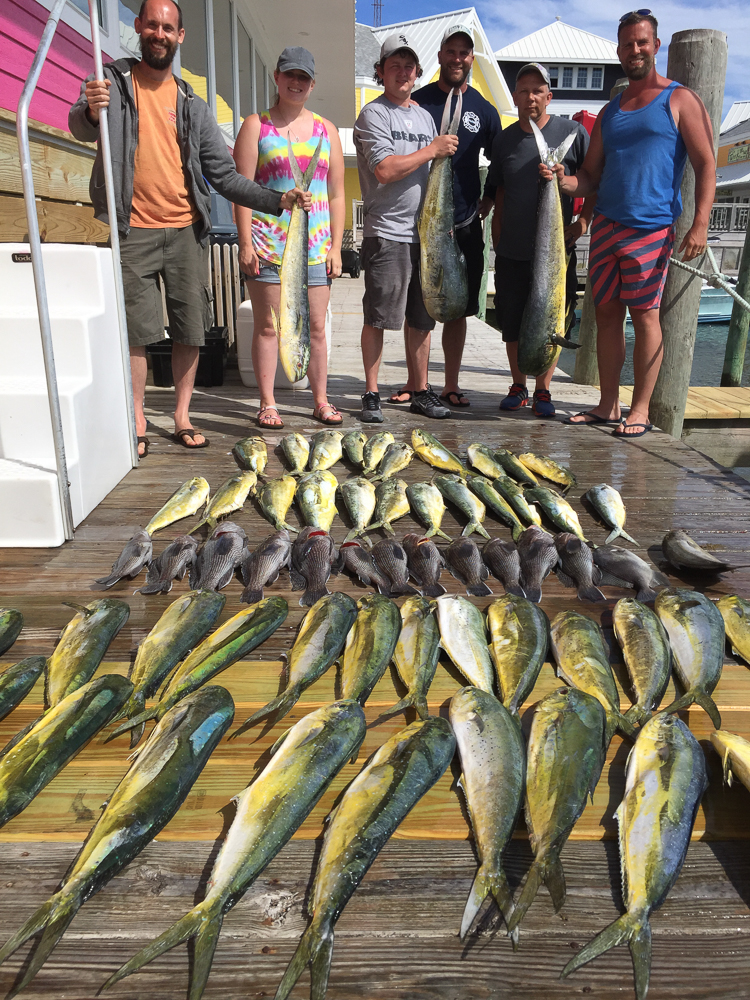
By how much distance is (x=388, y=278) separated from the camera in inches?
190

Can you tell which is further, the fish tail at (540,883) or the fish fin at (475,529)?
the fish fin at (475,529)

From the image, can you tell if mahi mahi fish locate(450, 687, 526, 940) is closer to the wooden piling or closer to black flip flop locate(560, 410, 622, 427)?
black flip flop locate(560, 410, 622, 427)

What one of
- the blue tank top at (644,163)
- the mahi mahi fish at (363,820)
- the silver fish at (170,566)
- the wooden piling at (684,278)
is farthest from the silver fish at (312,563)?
the wooden piling at (684,278)

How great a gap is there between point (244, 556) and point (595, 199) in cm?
377

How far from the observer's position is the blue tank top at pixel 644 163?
439 cm

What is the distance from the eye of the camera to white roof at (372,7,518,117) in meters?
28.3

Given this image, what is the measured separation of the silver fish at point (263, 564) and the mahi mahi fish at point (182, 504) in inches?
21.3

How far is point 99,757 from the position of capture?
1859mm

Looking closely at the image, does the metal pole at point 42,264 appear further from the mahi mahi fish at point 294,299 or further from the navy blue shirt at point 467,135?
the navy blue shirt at point 467,135

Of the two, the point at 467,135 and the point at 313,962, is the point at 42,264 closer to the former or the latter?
the point at 313,962

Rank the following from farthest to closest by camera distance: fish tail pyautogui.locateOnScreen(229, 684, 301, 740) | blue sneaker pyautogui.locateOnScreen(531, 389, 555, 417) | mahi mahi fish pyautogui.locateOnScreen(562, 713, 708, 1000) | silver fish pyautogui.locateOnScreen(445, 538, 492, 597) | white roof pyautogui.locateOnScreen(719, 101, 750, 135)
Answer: white roof pyautogui.locateOnScreen(719, 101, 750, 135), blue sneaker pyautogui.locateOnScreen(531, 389, 555, 417), silver fish pyautogui.locateOnScreen(445, 538, 492, 597), fish tail pyautogui.locateOnScreen(229, 684, 301, 740), mahi mahi fish pyautogui.locateOnScreen(562, 713, 708, 1000)

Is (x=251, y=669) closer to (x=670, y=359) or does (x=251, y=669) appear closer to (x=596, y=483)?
(x=596, y=483)

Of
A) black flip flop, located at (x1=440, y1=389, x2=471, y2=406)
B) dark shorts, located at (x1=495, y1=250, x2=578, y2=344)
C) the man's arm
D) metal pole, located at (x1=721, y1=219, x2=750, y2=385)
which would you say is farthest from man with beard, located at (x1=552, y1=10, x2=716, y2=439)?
metal pole, located at (x1=721, y1=219, x2=750, y2=385)

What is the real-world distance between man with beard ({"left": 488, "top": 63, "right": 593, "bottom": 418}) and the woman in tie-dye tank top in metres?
1.22
